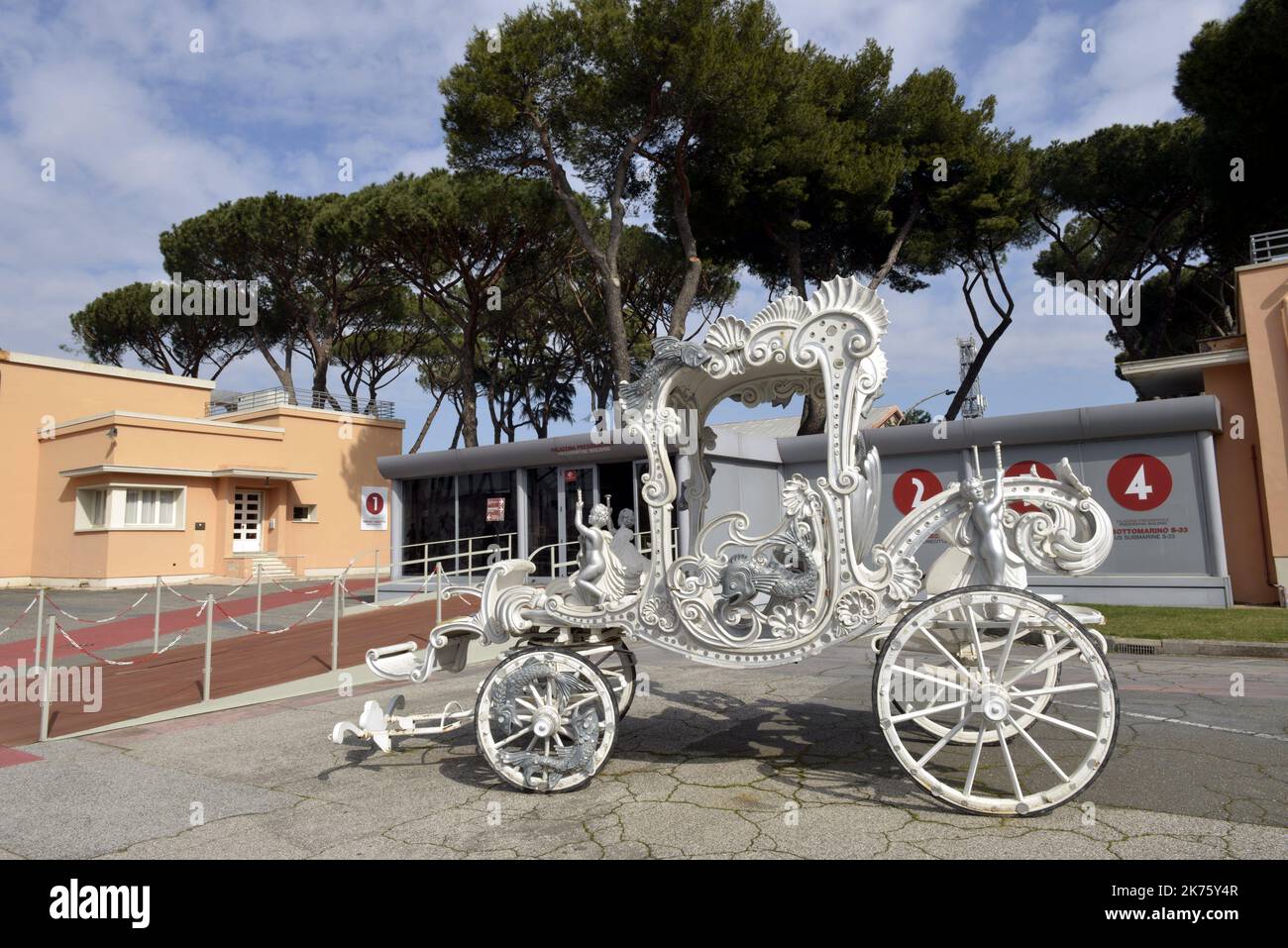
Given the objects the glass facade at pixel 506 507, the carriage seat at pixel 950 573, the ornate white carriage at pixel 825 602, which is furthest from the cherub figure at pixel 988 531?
the glass facade at pixel 506 507

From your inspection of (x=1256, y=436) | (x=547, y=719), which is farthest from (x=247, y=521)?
(x=1256, y=436)

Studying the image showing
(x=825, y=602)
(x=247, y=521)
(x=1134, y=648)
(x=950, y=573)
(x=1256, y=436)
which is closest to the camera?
(x=825, y=602)

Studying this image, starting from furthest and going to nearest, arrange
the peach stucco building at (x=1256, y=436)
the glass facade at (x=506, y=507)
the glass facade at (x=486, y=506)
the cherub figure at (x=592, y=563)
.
→ the glass facade at (x=486, y=506) → the glass facade at (x=506, y=507) → the peach stucco building at (x=1256, y=436) → the cherub figure at (x=592, y=563)

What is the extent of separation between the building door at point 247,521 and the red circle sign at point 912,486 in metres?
18.7

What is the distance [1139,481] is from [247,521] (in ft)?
75.4

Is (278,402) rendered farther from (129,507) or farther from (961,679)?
(961,679)

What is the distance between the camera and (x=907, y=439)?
15805 millimetres

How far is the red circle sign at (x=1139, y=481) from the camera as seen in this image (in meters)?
13.8

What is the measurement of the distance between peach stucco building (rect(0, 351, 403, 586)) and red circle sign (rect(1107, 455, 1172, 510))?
1656cm

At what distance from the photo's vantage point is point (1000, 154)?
21859 millimetres

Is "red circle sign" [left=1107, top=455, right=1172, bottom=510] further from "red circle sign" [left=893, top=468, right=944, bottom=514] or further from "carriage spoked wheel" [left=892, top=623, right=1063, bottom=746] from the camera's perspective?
"carriage spoked wheel" [left=892, top=623, right=1063, bottom=746]

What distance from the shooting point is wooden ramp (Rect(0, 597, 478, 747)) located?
7156 mm

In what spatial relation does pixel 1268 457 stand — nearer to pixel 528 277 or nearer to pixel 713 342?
pixel 713 342

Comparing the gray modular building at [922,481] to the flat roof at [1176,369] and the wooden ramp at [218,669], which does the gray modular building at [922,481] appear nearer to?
the wooden ramp at [218,669]
